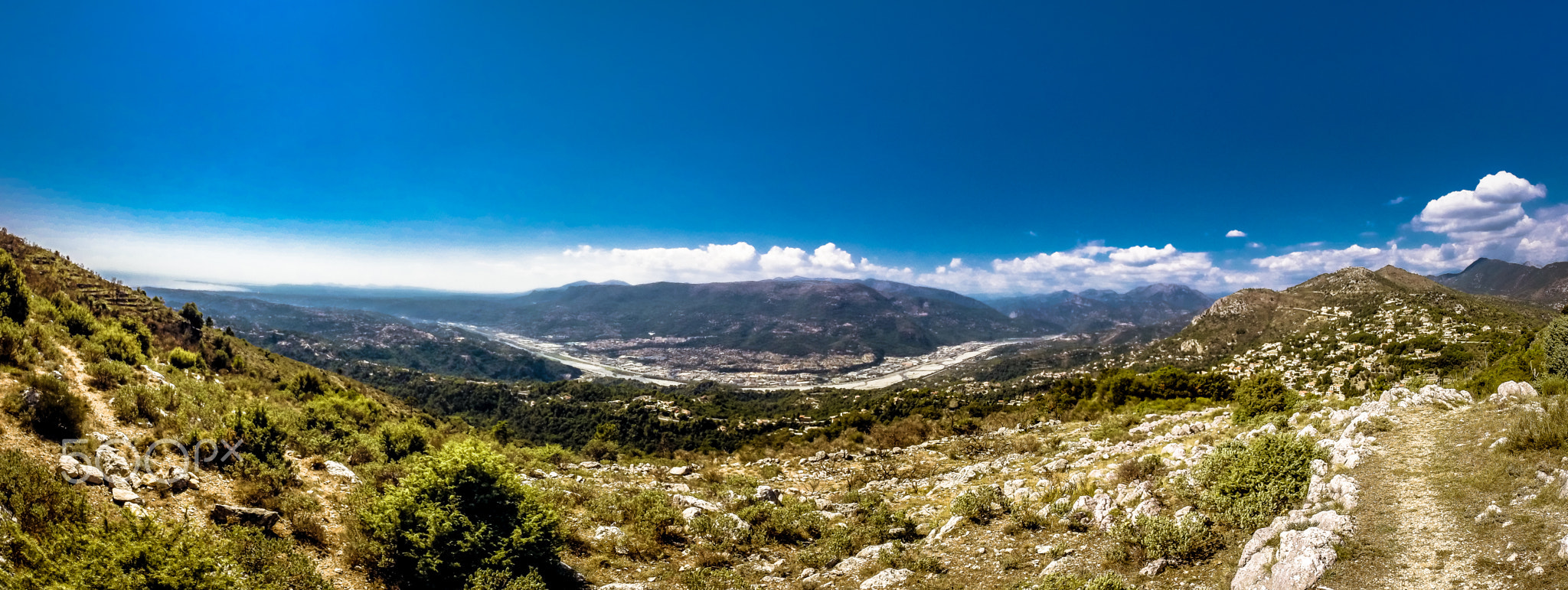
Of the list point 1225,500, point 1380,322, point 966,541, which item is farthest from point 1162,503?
point 1380,322

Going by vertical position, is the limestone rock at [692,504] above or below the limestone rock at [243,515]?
below

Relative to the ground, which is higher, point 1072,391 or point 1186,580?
point 1186,580

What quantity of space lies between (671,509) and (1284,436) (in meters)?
13.2

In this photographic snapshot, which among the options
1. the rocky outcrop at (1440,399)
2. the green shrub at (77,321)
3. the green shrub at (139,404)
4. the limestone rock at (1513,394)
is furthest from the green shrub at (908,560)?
the green shrub at (77,321)

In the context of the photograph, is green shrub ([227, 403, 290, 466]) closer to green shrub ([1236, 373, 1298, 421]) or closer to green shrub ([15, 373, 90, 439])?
green shrub ([15, 373, 90, 439])

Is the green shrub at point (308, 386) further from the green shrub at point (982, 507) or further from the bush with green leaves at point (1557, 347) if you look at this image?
the bush with green leaves at point (1557, 347)

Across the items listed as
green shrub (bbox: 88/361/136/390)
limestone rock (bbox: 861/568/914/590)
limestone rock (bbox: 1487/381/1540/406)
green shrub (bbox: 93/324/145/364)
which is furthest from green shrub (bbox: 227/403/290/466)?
limestone rock (bbox: 1487/381/1540/406)

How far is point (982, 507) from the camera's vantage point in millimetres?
11508

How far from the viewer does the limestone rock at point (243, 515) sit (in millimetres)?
8453

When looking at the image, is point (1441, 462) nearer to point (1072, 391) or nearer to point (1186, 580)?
point (1186, 580)

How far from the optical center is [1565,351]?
15664 mm

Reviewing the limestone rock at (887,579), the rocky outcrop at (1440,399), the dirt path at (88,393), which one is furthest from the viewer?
the rocky outcrop at (1440,399)

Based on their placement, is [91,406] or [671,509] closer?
[91,406]

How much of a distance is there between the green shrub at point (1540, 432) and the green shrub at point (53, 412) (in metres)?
24.4
